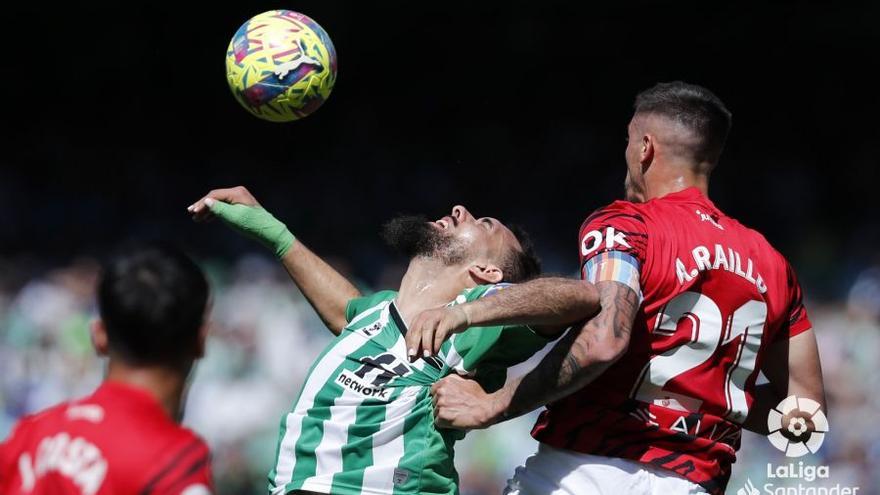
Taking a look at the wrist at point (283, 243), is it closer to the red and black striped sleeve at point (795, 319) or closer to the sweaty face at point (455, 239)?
the sweaty face at point (455, 239)

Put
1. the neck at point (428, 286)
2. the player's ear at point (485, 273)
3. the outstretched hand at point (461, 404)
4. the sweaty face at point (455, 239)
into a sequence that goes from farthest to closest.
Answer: the sweaty face at point (455, 239) < the player's ear at point (485, 273) < the neck at point (428, 286) < the outstretched hand at point (461, 404)

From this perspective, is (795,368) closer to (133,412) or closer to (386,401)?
(386,401)

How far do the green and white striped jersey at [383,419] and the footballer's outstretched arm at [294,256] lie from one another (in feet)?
1.84

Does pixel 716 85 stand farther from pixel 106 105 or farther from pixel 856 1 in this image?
pixel 106 105

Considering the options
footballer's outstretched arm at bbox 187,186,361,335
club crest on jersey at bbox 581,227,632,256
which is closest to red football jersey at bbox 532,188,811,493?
club crest on jersey at bbox 581,227,632,256

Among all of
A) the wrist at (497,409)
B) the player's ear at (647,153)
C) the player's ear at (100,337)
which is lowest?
the wrist at (497,409)

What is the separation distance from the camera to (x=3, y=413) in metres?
9.11

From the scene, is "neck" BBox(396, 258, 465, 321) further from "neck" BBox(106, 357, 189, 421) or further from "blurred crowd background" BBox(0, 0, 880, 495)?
"blurred crowd background" BBox(0, 0, 880, 495)

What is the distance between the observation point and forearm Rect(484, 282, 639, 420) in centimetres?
339

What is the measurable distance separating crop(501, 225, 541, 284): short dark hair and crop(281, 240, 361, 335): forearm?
67cm

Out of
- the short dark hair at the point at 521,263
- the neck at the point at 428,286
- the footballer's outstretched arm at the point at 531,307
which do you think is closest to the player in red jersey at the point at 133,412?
the footballer's outstretched arm at the point at 531,307

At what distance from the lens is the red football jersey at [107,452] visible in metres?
2.56

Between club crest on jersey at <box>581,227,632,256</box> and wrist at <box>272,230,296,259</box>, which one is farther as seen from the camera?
wrist at <box>272,230,296,259</box>

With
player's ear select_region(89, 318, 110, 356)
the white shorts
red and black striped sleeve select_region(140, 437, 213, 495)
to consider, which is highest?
player's ear select_region(89, 318, 110, 356)
